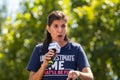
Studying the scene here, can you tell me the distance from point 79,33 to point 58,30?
1118 cm

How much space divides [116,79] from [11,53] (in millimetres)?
3813

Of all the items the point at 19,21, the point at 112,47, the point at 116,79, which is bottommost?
the point at 116,79

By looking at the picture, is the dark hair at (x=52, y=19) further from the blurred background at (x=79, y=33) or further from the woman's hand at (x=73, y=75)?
the blurred background at (x=79, y=33)

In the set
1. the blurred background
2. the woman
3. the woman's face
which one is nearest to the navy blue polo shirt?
the woman

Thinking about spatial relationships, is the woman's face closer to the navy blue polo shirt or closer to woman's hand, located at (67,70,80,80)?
the navy blue polo shirt

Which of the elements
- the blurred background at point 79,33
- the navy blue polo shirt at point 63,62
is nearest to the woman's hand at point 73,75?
the navy blue polo shirt at point 63,62

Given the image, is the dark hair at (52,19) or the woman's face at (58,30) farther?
the dark hair at (52,19)

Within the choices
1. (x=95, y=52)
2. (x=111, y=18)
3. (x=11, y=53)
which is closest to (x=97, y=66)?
(x=95, y=52)

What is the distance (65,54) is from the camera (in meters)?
5.19

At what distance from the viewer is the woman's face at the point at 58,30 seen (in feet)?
16.8

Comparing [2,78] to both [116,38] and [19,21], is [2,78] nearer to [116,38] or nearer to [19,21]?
[19,21]

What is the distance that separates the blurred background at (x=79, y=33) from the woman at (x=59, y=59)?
10.4 meters

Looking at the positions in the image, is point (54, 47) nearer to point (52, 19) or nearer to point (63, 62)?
point (63, 62)

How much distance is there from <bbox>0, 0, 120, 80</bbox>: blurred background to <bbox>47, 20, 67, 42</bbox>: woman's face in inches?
412
